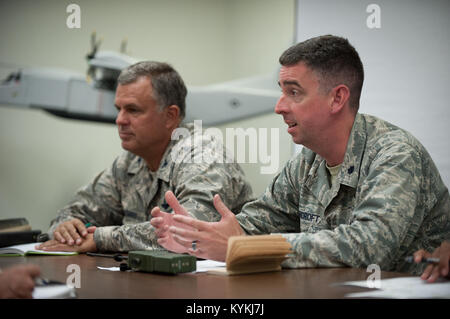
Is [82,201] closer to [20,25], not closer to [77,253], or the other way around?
[77,253]

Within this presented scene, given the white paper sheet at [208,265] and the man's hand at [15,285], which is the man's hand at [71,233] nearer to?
the white paper sheet at [208,265]

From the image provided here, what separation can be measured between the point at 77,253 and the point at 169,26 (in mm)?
2741

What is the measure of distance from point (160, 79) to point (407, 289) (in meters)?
2.04

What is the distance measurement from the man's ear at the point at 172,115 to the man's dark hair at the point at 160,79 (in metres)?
0.03

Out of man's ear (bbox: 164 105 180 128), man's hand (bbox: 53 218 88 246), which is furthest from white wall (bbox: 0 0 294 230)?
man's hand (bbox: 53 218 88 246)

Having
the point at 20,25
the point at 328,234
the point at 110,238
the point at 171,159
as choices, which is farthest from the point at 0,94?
the point at 328,234

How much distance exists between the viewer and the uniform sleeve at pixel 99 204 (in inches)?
122

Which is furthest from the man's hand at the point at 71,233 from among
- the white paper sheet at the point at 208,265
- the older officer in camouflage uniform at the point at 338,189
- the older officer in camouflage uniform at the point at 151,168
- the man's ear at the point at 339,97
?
the man's ear at the point at 339,97

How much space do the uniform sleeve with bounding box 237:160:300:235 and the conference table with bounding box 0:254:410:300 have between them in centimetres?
55

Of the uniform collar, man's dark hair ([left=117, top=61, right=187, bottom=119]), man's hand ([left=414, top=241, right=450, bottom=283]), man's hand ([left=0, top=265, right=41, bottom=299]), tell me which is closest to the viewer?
man's hand ([left=0, top=265, right=41, bottom=299])

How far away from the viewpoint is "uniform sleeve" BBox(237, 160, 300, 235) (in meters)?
2.19

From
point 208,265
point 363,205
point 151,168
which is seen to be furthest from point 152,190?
point 363,205

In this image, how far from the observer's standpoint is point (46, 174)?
14.0 feet

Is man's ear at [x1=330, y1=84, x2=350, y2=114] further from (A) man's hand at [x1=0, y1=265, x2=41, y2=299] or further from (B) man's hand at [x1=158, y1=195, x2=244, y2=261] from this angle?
Answer: (A) man's hand at [x1=0, y1=265, x2=41, y2=299]
